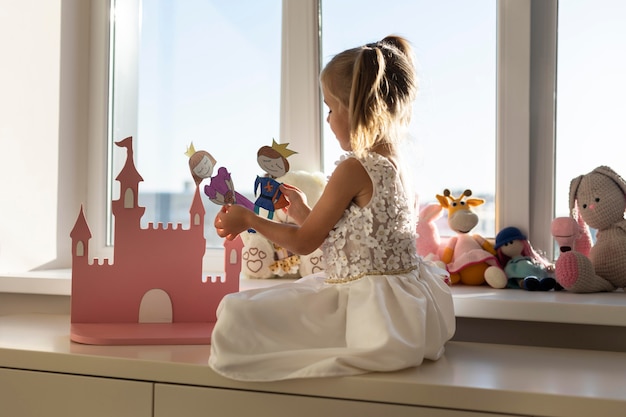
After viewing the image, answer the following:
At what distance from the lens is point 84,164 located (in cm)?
200

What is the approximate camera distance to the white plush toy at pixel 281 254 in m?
1.71

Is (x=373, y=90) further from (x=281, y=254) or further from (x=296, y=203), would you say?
(x=281, y=254)

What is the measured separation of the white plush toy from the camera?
1.71m

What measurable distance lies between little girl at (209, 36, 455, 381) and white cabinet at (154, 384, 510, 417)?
40 millimetres

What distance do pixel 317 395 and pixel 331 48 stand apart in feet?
3.43

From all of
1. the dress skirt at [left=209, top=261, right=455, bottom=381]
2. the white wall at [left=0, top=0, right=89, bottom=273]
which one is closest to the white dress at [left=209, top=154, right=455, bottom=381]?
the dress skirt at [left=209, top=261, right=455, bottom=381]

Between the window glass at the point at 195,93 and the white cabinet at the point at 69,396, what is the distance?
2.45 ft

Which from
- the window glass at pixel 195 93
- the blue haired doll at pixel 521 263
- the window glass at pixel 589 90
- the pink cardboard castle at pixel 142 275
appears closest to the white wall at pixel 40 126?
the window glass at pixel 195 93

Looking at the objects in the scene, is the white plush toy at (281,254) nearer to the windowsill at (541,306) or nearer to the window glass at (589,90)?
the windowsill at (541,306)

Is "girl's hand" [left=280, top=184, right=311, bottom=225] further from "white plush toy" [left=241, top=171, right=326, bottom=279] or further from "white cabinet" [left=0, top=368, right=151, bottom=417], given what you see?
"white cabinet" [left=0, top=368, right=151, bottom=417]

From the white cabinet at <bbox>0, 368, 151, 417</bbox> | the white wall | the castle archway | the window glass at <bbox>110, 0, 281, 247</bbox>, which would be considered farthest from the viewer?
the window glass at <bbox>110, 0, 281, 247</bbox>

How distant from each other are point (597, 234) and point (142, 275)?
1.00 metres

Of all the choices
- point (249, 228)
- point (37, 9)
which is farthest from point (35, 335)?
point (37, 9)

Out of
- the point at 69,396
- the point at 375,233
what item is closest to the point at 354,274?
the point at 375,233
